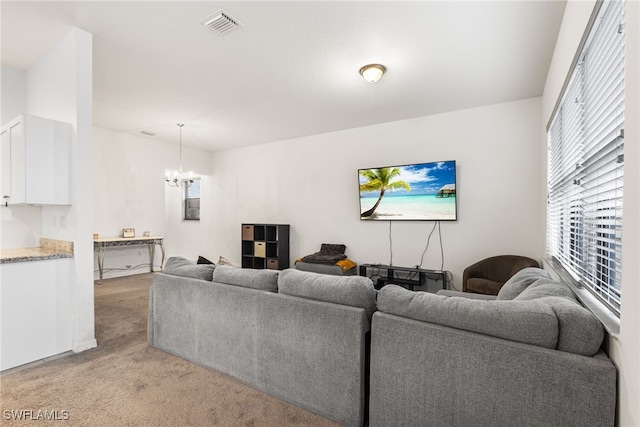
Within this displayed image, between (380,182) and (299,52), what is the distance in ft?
8.29

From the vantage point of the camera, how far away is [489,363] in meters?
1.32

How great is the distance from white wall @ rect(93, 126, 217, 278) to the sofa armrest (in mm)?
5257

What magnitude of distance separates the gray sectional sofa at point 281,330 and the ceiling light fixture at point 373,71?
2.18 m

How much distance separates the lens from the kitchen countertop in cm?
248

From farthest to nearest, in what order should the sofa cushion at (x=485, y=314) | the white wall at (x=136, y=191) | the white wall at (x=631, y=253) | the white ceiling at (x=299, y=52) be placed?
the white wall at (x=136, y=191), the white ceiling at (x=299, y=52), the sofa cushion at (x=485, y=314), the white wall at (x=631, y=253)

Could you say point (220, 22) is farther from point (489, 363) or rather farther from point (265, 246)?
point (265, 246)

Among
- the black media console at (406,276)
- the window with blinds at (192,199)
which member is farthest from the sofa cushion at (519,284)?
the window with blinds at (192,199)

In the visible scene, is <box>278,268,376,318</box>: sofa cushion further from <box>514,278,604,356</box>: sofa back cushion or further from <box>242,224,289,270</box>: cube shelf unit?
<box>242,224,289,270</box>: cube shelf unit

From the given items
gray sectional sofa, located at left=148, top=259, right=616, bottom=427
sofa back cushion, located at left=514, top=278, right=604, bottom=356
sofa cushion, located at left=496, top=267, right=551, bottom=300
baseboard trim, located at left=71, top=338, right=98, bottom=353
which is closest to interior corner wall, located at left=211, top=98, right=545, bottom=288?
sofa cushion, located at left=496, top=267, right=551, bottom=300

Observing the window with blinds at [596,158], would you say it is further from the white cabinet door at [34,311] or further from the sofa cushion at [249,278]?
the white cabinet door at [34,311]

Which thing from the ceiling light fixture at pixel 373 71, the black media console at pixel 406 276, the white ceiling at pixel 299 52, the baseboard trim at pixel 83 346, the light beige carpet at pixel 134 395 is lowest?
the light beige carpet at pixel 134 395

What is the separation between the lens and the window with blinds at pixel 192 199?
7434 millimetres

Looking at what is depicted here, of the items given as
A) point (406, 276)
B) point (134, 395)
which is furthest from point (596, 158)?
point (406, 276)

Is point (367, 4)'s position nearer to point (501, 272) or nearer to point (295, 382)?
point (295, 382)
